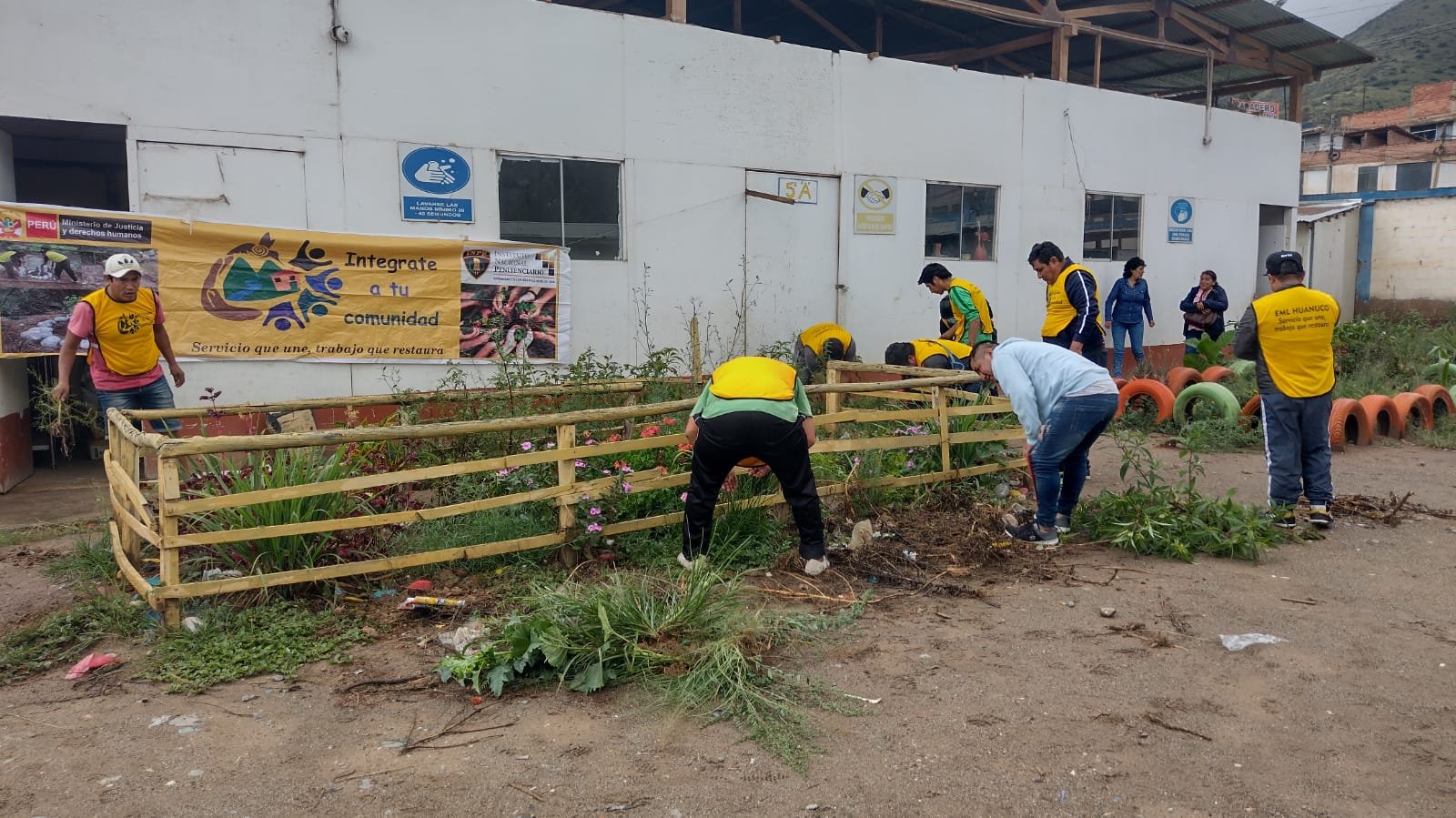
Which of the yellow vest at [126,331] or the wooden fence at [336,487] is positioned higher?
the yellow vest at [126,331]

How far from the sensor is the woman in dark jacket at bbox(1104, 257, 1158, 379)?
1225 centimetres

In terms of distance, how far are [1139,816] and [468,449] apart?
4220 millimetres

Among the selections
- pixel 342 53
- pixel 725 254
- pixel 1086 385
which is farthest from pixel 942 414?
pixel 342 53

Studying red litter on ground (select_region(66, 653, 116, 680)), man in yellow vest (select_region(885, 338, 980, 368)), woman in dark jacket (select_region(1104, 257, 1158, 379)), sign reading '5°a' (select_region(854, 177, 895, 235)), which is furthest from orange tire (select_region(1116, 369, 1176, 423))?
red litter on ground (select_region(66, 653, 116, 680))

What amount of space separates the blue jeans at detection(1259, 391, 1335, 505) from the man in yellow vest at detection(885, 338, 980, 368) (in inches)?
94.0

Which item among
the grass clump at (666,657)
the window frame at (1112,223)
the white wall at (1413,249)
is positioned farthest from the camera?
the white wall at (1413,249)

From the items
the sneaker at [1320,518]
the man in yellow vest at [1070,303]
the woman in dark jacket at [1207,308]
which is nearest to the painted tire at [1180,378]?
the woman in dark jacket at [1207,308]

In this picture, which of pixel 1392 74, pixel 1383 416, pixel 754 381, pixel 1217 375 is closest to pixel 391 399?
pixel 754 381

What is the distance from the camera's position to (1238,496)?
23.1ft

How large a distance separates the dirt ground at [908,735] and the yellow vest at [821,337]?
5.00m

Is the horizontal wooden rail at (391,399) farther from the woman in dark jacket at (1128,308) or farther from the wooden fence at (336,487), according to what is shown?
the woman in dark jacket at (1128,308)

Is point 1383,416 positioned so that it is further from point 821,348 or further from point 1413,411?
point 821,348

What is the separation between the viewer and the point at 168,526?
402cm

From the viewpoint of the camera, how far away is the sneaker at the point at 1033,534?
5680mm
